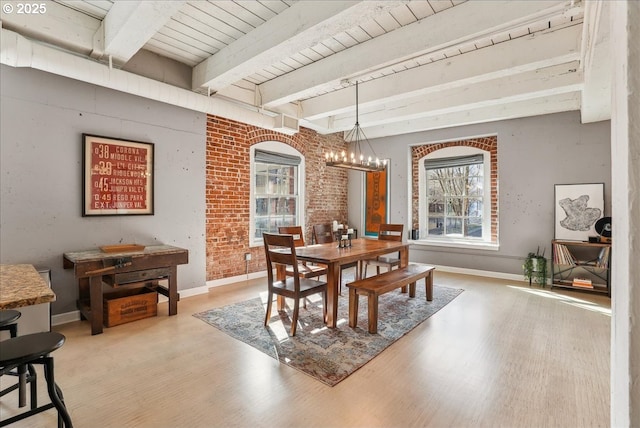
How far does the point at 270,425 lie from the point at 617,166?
2027 millimetres

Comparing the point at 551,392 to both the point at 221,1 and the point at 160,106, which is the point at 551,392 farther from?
the point at 160,106

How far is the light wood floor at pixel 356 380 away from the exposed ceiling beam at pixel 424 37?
9.19ft

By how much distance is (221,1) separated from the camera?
9.18 ft

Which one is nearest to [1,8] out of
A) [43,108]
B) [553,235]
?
[43,108]

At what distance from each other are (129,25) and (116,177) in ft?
5.75

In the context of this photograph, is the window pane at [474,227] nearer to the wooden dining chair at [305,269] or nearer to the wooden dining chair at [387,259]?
the wooden dining chair at [387,259]

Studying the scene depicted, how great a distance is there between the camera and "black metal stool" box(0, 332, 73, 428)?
148 centimetres

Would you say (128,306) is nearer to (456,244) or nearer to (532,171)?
(456,244)

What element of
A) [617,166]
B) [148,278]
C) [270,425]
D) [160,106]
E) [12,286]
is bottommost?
[270,425]

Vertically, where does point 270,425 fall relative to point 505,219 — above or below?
below

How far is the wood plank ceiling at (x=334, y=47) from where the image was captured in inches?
105

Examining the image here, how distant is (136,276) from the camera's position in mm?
3391

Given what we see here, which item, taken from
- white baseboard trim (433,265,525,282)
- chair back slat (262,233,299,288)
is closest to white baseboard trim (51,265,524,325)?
white baseboard trim (433,265,525,282)

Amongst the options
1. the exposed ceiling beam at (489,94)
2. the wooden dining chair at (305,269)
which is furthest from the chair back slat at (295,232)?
the exposed ceiling beam at (489,94)
